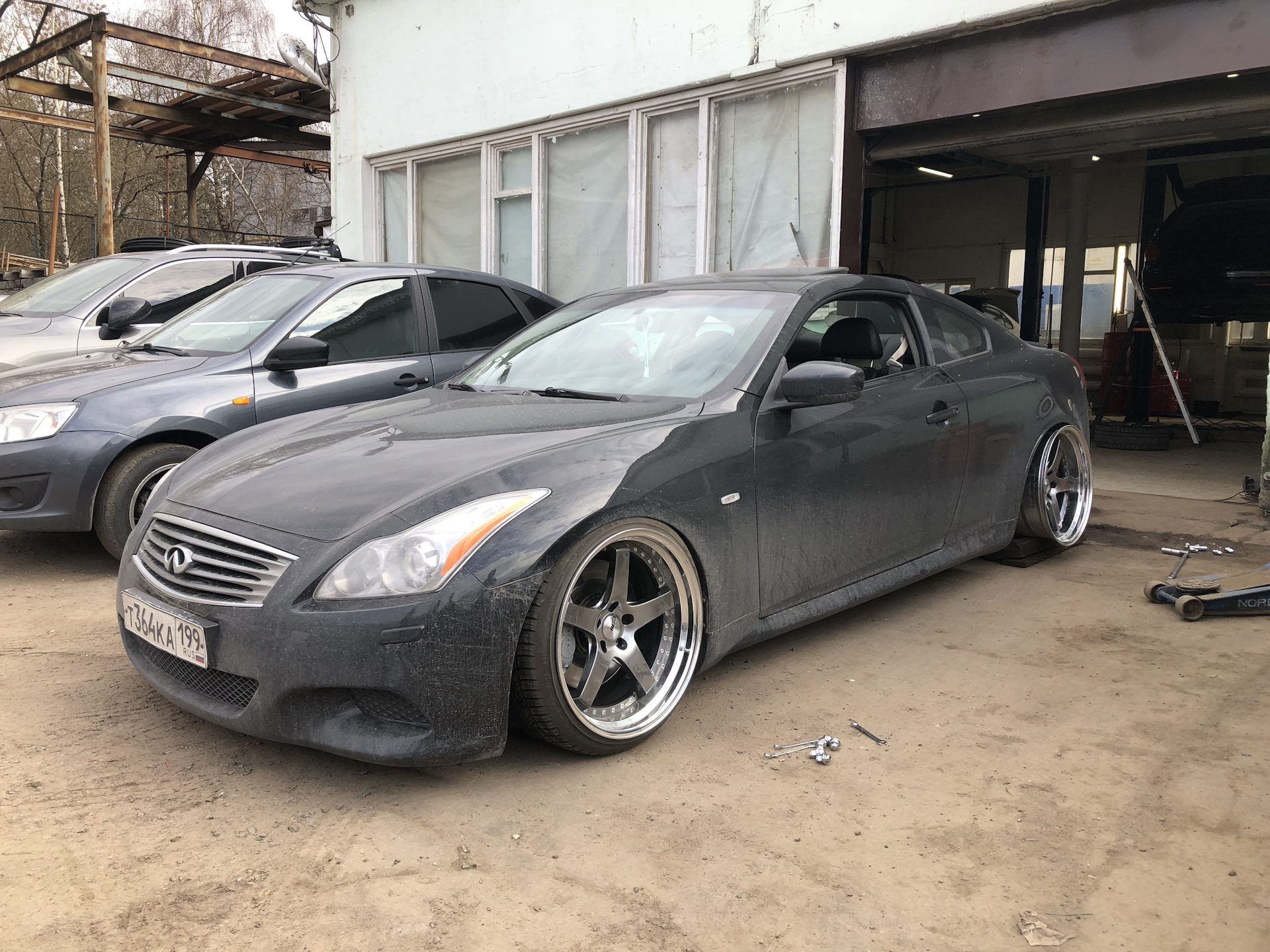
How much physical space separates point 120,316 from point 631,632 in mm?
4734

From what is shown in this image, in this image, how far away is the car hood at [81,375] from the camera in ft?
15.2

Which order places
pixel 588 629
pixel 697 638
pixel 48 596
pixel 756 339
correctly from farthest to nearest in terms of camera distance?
pixel 48 596, pixel 756 339, pixel 697 638, pixel 588 629

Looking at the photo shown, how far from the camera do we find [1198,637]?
4.02 meters

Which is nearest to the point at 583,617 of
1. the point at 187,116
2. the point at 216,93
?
the point at 216,93

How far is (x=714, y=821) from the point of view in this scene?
2574mm

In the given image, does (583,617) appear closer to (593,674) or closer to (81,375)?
(593,674)

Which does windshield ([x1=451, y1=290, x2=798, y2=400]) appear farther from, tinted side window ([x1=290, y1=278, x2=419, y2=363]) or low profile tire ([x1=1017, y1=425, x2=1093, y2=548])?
low profile tire ([x1=1017, y1=425, x2=1093, y2=548])

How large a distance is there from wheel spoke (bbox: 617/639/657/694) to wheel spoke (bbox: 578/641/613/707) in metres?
0.06

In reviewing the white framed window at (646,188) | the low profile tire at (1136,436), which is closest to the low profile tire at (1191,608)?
the white framed window at (646,188)

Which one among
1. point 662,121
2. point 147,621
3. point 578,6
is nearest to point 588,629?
point 147,621

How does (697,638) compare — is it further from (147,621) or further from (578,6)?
(578,6)

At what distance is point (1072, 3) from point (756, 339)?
4.24 m

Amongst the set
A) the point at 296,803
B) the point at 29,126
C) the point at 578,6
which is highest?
the point at 29,126

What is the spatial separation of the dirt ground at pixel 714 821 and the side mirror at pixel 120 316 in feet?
9.78
